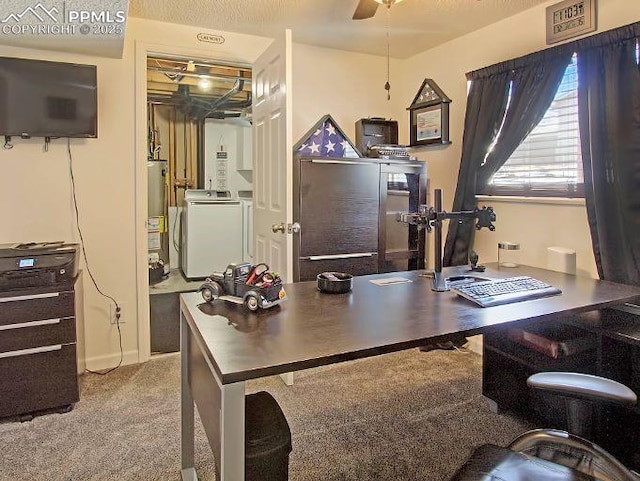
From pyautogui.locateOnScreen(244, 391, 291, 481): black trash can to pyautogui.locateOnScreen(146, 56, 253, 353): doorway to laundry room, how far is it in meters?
3.30

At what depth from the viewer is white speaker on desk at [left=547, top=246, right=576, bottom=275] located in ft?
8.44

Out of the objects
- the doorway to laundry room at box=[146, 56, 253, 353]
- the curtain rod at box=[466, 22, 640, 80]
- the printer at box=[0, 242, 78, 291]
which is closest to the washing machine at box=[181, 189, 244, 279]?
the doorway to laundry room at box=[146, 56, 253, 353]

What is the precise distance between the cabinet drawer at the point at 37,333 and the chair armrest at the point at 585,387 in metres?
2.28

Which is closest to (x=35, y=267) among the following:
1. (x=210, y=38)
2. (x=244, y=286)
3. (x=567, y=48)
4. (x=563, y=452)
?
(x=244, y=286)

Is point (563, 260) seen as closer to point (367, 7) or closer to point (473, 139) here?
point (473, 139)

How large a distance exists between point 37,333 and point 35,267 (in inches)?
13.6

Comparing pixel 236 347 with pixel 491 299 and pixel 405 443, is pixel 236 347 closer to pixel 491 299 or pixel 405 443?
pixel 491 299

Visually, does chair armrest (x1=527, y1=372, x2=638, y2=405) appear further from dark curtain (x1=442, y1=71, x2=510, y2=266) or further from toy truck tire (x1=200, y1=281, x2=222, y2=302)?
dark curtain (x1=442, y1=71, x2=510, y2=266)

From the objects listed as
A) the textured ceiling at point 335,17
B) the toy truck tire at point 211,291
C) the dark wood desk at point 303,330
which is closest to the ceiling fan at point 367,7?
the textured ceiling at point 335,17

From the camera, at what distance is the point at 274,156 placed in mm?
2916

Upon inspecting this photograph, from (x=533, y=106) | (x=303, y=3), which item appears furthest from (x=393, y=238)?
(x=303, y=3)

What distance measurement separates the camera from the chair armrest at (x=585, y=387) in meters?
1.14

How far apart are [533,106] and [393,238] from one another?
4.32 feet

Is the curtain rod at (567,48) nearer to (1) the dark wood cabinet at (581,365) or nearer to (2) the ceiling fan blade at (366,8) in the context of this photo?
(2) the ceiling fan blade at (366,8)
